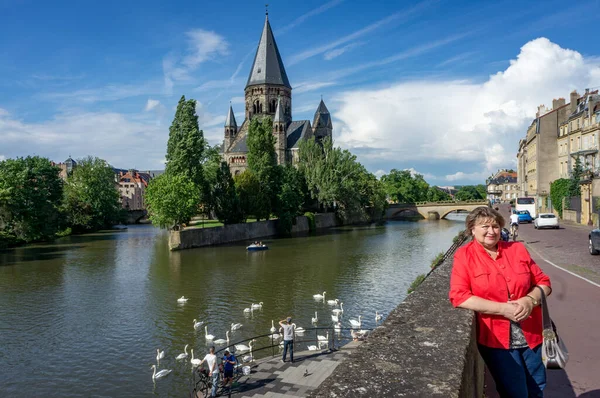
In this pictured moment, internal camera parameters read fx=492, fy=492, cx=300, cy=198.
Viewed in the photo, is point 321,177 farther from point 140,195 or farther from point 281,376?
point 140,195

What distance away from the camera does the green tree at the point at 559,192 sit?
52281 mm

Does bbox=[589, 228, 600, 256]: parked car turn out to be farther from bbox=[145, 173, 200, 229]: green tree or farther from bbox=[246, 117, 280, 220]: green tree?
bbox=[246, 117, 280, 220]: green tree

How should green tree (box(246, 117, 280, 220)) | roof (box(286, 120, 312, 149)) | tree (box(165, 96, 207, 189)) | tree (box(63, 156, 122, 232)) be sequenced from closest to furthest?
tree (box(165, 96, 207, 189)) → green tree (box(246, 117, 280, 220)) → tree (box(63, 156, 122, 232)) → roof (box(286, 120, 312, 149))

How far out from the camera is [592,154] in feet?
162

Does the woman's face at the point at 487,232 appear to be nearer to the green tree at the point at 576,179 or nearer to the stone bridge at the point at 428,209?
the green tree at the point at 576,179

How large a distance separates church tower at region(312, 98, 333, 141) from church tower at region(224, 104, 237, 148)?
18.2 metres

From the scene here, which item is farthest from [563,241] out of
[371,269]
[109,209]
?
[109,209]

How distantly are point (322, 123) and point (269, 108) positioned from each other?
15410 mm

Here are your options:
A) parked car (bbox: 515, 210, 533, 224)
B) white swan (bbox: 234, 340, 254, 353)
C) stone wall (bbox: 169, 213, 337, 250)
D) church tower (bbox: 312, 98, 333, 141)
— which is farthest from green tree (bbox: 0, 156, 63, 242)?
church tower (bbox: 312, 98, 333, 141)

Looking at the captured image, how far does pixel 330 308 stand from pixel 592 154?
129 ft

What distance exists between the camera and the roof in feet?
336

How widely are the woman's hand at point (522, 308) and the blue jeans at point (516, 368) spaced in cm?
36

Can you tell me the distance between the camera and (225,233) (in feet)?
181

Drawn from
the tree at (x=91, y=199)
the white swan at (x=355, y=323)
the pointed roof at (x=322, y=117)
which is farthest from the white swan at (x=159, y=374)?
the pointed roof at (x=322, y=117)
